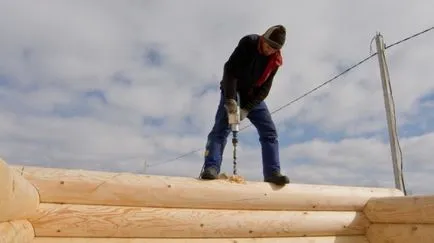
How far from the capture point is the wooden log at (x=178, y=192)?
2.68 metres

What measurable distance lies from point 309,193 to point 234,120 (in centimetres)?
104

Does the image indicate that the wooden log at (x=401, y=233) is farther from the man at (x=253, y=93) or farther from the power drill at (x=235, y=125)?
the power drill at (x=235, y=125)

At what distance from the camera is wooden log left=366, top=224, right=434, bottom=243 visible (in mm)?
3367

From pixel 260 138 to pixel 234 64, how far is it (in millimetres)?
826

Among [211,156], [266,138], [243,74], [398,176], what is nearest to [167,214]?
[211,156]

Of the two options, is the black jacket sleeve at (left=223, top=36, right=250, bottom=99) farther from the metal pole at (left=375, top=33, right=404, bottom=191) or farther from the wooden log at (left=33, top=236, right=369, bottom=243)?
the metal pole at (left=375, top=33, right=404, bottom=191)

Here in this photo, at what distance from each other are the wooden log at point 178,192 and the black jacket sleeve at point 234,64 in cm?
92

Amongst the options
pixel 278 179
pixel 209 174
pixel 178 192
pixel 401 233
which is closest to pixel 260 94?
pixel 278 179

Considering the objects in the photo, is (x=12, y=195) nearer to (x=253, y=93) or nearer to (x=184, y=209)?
(x=184, y=209)

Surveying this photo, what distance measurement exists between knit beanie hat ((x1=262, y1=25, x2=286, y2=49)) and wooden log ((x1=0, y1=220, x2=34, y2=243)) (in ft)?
8.22

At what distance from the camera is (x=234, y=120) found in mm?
3555

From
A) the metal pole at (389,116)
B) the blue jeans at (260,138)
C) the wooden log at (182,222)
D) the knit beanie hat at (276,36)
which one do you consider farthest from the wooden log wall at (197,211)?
the metal pole at (389,116)

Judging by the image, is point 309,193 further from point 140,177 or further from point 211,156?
point 140,177

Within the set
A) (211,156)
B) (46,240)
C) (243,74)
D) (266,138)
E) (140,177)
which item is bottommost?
(46,240)
